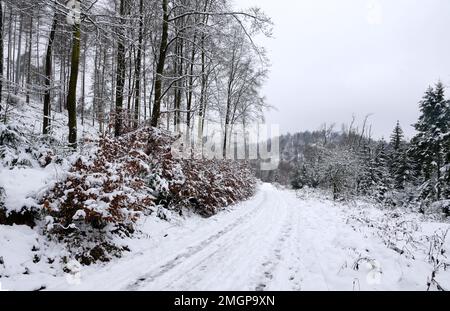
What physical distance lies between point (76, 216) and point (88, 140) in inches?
69.5

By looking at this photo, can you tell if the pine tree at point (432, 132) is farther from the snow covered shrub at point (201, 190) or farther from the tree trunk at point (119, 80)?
the tree trunk at point (119, 80)

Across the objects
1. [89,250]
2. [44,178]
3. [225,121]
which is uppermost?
[225,121]

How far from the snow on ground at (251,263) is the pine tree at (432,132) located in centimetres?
1656

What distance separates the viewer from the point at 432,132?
22.3 metres

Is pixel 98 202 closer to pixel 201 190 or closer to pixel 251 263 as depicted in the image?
pixel 251 263

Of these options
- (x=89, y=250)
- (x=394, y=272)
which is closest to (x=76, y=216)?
(x=89, y=250)

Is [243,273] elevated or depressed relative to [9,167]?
depressed

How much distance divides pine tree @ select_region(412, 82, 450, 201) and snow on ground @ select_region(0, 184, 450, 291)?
16.6m

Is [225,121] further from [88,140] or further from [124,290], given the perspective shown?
[124,290]

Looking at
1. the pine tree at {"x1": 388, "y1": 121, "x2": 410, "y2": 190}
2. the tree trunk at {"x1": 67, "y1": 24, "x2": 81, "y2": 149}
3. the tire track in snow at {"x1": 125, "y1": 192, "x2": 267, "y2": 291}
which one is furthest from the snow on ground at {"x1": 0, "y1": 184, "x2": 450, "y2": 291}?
the pine tree at {"x1": 388, "y1": 121, "x2": 410, "y2": 190}

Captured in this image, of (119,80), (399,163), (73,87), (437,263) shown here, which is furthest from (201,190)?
(399,163)

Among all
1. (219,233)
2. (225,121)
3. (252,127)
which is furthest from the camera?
(252,127)

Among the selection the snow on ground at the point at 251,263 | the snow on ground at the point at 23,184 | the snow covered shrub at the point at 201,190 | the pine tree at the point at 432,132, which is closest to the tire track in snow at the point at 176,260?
the snow on ground at the point at 251,263
